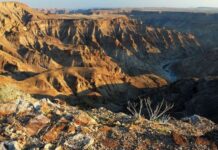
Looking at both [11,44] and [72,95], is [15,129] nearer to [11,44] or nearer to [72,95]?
[72,95]

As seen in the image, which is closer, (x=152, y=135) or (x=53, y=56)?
(x=152, y=135)

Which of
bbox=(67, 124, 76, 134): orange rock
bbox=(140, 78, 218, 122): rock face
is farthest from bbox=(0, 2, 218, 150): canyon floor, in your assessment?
bbox=(140, 78, 218, 122): rock face

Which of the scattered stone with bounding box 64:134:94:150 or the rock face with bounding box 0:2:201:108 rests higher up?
the scattered stone with bounding box 64:134:94:150

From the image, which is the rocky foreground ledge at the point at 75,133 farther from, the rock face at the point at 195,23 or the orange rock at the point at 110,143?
the rock face at the point at 195,23

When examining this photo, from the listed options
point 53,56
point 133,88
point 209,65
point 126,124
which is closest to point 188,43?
point 209,65

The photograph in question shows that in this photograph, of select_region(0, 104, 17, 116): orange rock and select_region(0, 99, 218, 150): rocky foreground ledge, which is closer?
select_region(0, 99, 218, 150): rocky foreground ledge

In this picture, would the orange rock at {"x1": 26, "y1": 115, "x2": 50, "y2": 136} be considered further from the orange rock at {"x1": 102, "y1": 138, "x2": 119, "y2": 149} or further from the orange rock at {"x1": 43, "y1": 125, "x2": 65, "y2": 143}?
the orange rock at {"x1": 102, "y1": 138, "x2": 119, "y2": 149}

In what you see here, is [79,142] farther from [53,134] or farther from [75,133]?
[53,134]
